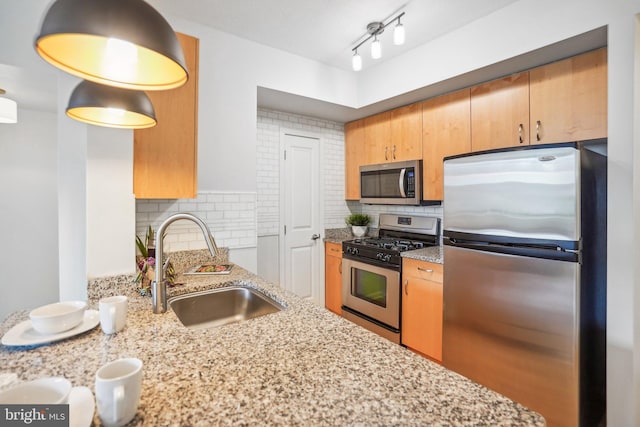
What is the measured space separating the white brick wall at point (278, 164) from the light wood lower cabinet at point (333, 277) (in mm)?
344

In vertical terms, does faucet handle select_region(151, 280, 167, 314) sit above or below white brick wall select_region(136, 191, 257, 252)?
below

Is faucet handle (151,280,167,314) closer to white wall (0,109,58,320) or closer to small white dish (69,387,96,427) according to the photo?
small white dish (69,387,96,427)

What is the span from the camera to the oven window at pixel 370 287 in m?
2.88

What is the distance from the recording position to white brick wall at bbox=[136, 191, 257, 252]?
2.26 meters

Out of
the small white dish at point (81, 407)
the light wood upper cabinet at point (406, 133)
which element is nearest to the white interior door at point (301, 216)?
the light wood upper cabinet at point (406, 133)

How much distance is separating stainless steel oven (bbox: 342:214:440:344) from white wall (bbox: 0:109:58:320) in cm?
294

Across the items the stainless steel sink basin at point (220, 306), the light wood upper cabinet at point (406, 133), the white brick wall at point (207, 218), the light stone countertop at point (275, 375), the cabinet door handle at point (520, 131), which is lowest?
the stainless steel sink basin at point (220, 306)

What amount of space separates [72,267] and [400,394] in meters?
1.74

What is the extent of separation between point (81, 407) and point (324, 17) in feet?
8.23

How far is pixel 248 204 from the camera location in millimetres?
2633

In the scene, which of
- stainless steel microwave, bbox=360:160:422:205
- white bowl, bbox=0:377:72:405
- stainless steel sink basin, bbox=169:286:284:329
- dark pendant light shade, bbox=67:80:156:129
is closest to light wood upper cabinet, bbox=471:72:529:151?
stainless steel microwave, bbox=360:160:422:205

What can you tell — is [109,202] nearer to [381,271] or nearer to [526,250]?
[381,271]

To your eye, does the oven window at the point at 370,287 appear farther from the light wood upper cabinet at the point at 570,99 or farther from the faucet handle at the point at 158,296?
the faucet handle at the point at 158,296

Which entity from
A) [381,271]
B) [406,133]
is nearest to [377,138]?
[406,133]
